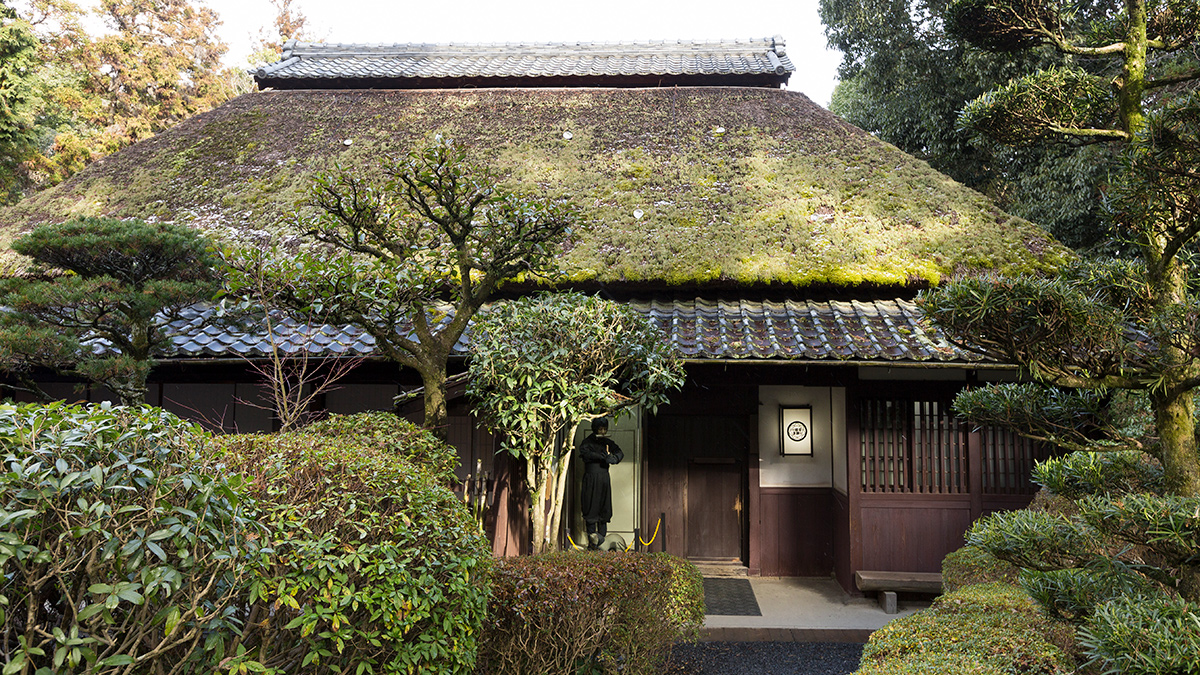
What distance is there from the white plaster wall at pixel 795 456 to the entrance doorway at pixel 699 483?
1.01 feet

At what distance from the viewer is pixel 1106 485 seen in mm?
3098

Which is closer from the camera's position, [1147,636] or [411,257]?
[1147,636]

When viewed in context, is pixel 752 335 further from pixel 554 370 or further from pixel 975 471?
pixel 975 471

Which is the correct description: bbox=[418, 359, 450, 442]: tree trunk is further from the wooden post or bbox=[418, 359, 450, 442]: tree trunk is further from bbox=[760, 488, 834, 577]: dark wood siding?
the wooden post

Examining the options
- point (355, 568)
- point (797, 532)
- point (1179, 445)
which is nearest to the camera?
point (355, 568)

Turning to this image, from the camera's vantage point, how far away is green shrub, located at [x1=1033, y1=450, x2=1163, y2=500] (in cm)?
307

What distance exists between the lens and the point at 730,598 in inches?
280

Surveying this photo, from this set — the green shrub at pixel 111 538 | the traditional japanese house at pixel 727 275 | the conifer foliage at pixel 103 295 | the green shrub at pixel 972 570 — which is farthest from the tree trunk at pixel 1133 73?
the conifer foliage at pixel 103 295

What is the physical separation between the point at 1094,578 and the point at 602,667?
2633 mm

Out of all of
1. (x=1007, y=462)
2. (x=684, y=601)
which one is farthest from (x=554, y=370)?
(x=1007, y=462)

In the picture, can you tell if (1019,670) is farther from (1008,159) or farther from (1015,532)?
(1008,159)

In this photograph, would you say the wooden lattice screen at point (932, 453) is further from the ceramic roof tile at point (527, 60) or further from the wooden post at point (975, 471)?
the ceramic roof tile at point (527, 60)

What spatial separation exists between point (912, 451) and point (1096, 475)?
→ 4.39 m

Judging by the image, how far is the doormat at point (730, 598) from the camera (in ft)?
21.9
